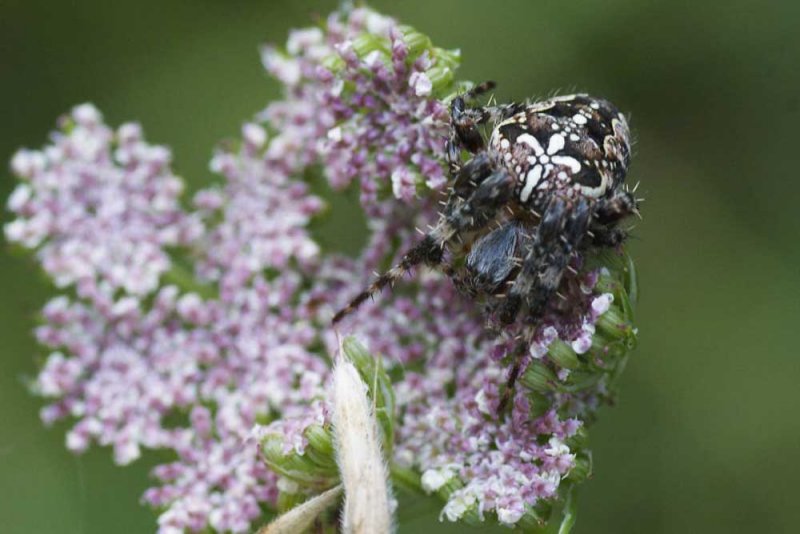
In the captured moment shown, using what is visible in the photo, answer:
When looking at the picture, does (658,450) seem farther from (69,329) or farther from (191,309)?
(69,329)

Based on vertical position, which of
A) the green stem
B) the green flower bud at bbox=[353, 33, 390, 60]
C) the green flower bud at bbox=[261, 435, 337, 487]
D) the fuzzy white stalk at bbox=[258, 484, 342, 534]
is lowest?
the green stem

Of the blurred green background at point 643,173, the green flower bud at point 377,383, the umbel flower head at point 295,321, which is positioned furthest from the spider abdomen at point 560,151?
the blurred green background at point 643,173

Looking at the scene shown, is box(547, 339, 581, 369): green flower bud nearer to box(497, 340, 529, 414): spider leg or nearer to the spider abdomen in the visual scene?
→ box(497, 340, 529, 414): spider leg

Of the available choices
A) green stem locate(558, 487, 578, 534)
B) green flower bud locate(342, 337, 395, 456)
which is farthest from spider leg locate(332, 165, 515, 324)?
green stem locate(558, 487, 578, 534)

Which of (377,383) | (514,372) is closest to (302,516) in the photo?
(377,383)

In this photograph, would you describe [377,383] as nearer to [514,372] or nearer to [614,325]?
[514,372]

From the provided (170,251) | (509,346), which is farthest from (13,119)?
(509,346)

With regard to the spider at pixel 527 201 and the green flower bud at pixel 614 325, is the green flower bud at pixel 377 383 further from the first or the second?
the green flower bud at pixel 614 325
